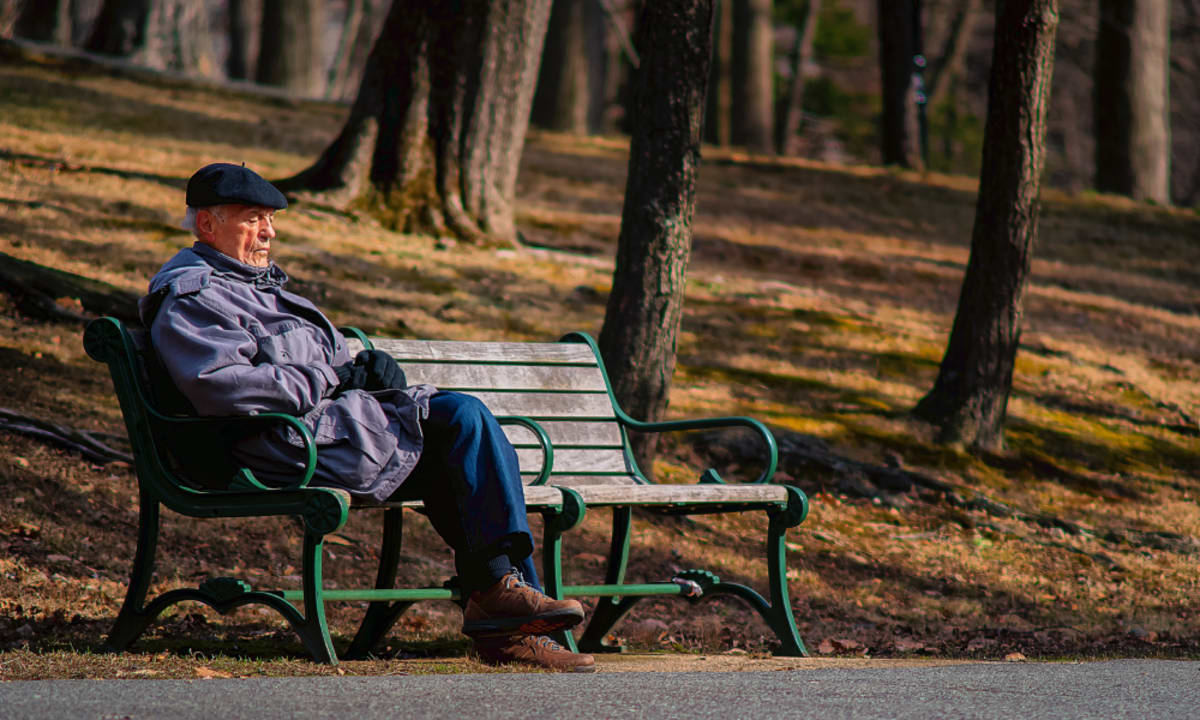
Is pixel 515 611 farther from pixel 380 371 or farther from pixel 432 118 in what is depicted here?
pixel 432 118

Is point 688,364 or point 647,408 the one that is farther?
point 688,364

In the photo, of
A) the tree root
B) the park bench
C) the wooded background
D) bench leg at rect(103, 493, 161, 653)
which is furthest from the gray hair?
the wooded background

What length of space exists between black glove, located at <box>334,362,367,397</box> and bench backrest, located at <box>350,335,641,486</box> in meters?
0.75

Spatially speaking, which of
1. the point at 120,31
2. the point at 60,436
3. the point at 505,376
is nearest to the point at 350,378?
the point at 505,376

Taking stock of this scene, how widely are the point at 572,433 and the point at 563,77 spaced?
16.4 m

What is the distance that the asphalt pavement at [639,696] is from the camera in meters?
3.38

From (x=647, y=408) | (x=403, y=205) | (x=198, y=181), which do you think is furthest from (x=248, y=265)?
(x=403, y=205)

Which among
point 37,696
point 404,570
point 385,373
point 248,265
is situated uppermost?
point 248,265

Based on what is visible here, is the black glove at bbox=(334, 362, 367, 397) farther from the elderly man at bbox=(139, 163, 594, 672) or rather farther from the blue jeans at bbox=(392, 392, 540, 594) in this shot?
the blue jeans at bbox=(392, 392, 540, 594)

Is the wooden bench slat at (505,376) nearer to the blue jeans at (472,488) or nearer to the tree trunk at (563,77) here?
the blue jeans at (472,488)

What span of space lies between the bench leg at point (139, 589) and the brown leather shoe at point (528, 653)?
1.12 metres

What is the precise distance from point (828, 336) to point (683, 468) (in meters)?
3.12

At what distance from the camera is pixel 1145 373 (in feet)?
36.6

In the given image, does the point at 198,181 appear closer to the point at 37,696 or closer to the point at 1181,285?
the point at 37,696
